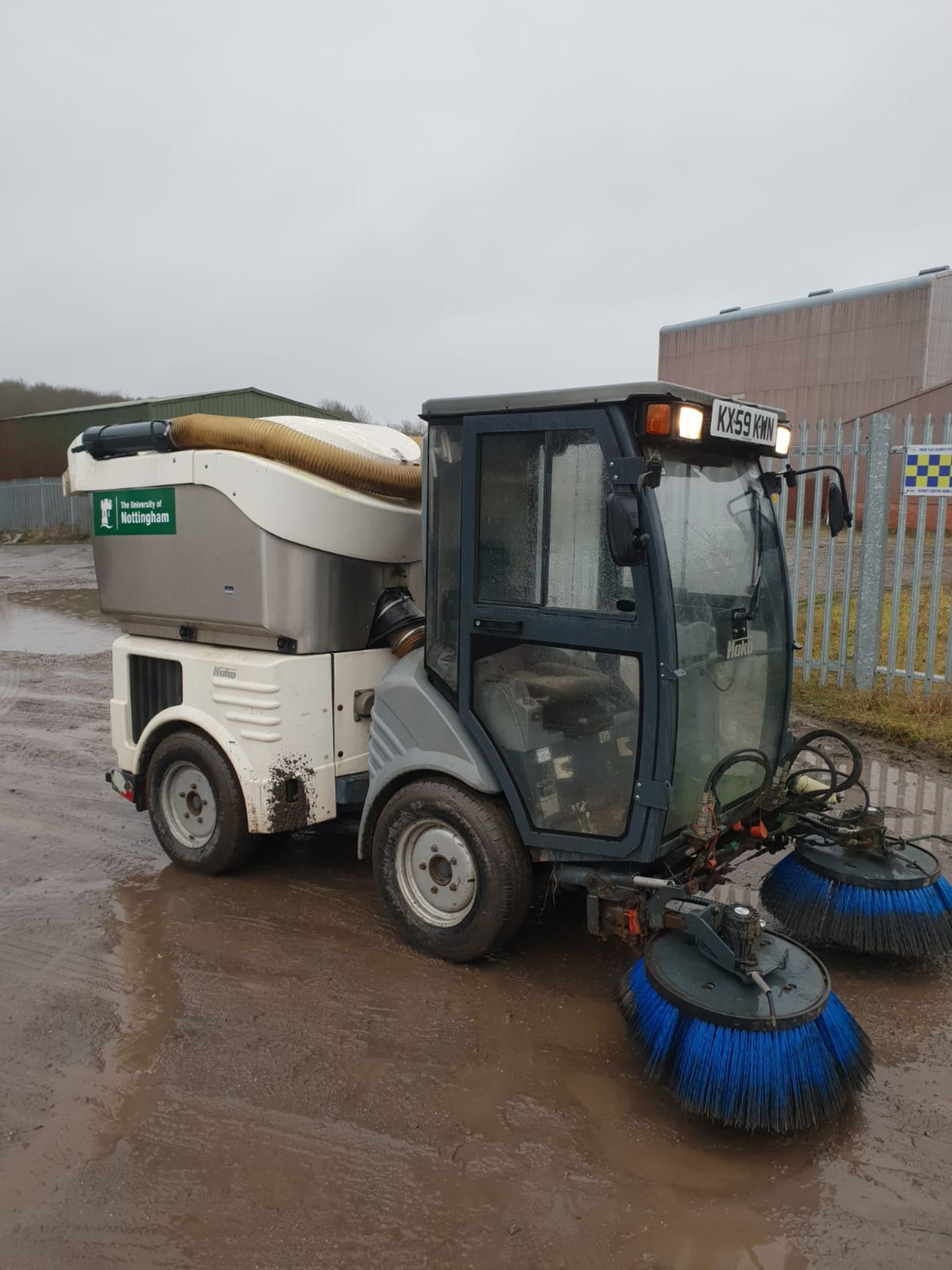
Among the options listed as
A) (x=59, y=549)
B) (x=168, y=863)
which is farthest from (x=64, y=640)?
(x=59, y=549)

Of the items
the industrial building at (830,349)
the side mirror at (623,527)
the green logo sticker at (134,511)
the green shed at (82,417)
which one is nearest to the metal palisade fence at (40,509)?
the green shed at (82,417)

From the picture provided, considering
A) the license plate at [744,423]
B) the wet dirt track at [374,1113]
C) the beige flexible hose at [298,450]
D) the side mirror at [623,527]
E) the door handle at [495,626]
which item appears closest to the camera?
the wet dirt track at [374,1113]

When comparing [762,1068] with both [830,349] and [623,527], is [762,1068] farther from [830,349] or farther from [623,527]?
[830,349]

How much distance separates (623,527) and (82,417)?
95.4ft

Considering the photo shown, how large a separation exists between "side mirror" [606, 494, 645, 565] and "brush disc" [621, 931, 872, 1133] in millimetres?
1326

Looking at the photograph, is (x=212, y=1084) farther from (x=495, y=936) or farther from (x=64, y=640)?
(x=64, y=640)

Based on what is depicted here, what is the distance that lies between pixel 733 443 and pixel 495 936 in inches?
81.3

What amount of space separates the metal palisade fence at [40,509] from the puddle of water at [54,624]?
10.5 metres

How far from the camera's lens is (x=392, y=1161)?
2.66m

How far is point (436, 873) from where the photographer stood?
3.67 meters

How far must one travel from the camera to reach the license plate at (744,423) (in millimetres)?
3186

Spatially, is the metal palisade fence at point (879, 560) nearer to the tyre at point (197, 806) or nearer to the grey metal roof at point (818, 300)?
the tyre at point (197, 806)

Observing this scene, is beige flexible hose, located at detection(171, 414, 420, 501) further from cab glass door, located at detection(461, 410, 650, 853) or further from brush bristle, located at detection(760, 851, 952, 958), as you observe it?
brush bristle, located at detection(760, 851, 952, 958)

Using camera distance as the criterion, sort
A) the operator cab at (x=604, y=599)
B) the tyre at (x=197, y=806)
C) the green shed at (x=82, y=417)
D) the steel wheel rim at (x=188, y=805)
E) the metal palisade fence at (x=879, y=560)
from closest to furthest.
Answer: the operator cab at (x=604, y=599)
the tyre at (x=197, y=806)
the steel wheel rim at (x=188, y=805)
the metal palisade fence at (x=879, y=560)
the green shed at (x=82, y=417)
